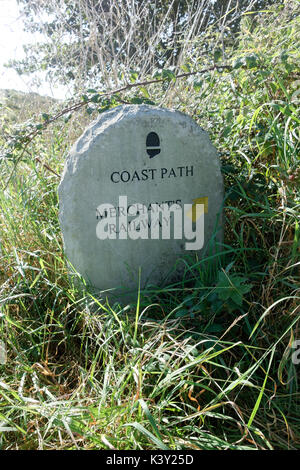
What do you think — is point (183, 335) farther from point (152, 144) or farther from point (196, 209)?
point (152, 144)

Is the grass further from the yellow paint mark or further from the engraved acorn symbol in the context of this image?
the engraved acorn symbol

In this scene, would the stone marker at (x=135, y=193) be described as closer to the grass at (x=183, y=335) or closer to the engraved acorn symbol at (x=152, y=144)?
the engraved acorn symbol at (x=152, y=144)

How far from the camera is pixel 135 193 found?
181 centimetres

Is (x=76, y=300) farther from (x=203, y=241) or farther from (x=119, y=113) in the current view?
(x=119, y=113)

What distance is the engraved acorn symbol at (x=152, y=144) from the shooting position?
178 centimetres

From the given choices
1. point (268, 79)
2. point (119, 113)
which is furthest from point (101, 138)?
point (268, 79)

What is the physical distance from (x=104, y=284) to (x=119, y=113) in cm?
77

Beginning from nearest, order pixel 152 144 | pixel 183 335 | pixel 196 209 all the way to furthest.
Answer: pixel 183 335
pixel 152 144
pixel 196 209

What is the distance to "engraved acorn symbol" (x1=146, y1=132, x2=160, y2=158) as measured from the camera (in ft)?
5.85

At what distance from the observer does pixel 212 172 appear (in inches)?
74.2

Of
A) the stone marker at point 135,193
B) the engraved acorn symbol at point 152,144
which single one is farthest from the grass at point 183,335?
the engraved acorn symbol at point 152,144

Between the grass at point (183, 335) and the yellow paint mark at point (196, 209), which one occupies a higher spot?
the yellow paint mark at point (196, 209)

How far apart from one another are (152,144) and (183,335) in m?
0.85

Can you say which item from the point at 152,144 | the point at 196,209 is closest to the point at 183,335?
the point at 196,209
